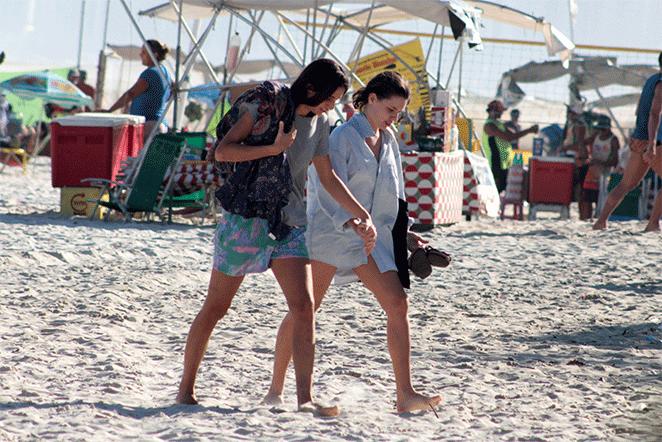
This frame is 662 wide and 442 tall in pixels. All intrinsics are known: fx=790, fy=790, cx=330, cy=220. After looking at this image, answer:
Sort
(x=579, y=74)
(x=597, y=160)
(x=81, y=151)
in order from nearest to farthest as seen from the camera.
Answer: (x=81, y=151) → (x=597, y=160) → (x=579, y=74)

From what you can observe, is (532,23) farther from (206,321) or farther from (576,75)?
(206,321)

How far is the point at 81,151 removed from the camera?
28.9ft

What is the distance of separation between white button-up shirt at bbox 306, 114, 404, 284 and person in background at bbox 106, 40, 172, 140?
6127mm

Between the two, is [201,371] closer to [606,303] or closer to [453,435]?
[453,435]

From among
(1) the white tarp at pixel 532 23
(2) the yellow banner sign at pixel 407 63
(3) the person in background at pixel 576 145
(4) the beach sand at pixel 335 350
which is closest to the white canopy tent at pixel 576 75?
(3) the person in background at pixel 576 145

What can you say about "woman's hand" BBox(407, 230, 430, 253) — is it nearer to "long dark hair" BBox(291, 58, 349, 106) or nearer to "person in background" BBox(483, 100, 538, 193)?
"long dark hair" BBox(291, 58, 349, 106)

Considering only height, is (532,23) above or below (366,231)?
above

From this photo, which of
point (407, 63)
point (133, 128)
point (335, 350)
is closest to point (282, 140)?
point (335, 350)

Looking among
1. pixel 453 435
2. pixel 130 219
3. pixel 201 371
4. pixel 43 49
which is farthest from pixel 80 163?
pixel 43 49

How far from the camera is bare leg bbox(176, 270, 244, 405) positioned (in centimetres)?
276

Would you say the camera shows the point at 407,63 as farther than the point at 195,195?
Yes

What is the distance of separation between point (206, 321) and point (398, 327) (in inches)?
27.2

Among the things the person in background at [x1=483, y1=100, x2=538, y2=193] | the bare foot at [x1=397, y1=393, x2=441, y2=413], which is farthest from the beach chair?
the bare foot at [x1=397, y1=393, x2=441, y2=413]

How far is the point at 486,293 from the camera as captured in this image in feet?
18.0
